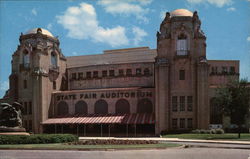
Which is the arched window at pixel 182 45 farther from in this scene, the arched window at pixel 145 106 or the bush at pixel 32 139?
the bush at pixel 32 139

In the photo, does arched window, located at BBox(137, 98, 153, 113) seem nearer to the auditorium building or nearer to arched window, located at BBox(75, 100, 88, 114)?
the auditorium building

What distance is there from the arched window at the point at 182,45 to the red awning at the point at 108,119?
12.2m

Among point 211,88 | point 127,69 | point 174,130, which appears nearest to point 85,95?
point 127,69

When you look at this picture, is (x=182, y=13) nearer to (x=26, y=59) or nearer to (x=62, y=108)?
(x=62, y=108)

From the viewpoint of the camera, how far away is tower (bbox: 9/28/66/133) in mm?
58312

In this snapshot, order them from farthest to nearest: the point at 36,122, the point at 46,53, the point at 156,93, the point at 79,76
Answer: the point at 79,76
the point at 46,53
the point at 36,122
the point at 156,93

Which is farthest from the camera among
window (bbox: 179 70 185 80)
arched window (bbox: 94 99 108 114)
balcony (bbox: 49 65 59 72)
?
balcony (bbox: 49 65 59 72)

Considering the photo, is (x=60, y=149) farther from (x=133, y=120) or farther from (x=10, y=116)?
(x=133, y=120)

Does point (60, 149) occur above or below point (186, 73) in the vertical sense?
below

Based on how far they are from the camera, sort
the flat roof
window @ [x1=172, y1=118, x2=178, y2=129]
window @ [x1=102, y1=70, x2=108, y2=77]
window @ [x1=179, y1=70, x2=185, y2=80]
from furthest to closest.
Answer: the flat roof → window @ [x1=102, y1=70, x2=108, y2=77] → window @ [x1=179, y1=70, x2=185, y2=80] → window @ [x1=172, y1=118, x2=178, y2=129]

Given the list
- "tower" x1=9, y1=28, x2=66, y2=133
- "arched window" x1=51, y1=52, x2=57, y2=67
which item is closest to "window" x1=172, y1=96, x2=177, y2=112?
"tower" x1=9, y1=28, x2=66, y2=133

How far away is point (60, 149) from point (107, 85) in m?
39.5

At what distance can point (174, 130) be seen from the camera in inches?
1912

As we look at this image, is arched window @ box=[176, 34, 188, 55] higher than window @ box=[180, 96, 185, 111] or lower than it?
higher
